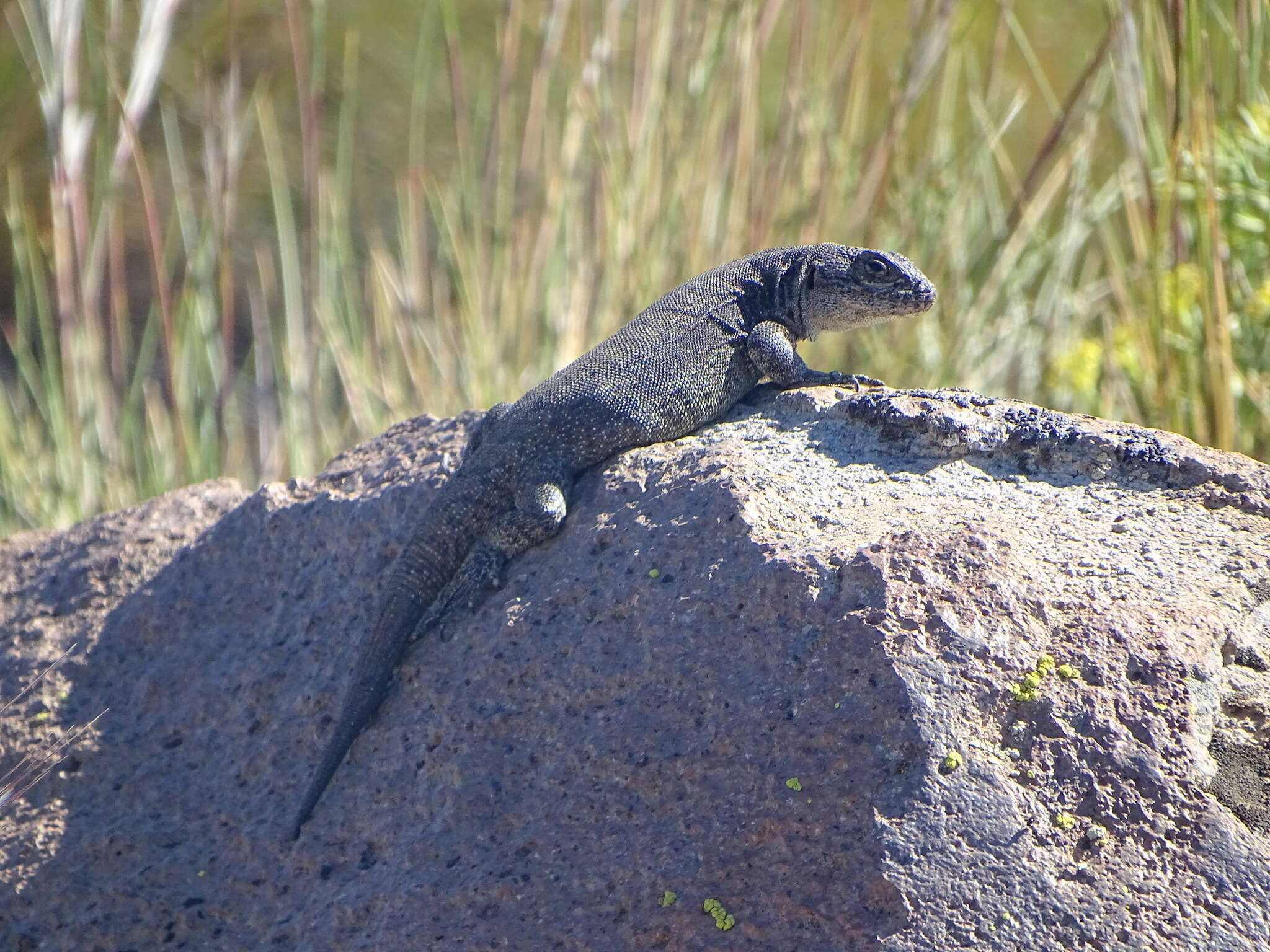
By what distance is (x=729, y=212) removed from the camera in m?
5.57

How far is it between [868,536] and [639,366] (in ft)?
3.67

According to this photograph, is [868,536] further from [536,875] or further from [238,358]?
[238,358]

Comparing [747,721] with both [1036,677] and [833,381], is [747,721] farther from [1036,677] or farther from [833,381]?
[833,381]

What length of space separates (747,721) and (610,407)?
1.25 m

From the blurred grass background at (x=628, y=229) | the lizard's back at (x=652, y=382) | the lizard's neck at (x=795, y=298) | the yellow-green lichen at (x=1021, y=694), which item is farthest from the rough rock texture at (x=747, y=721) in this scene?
the blurred grass background at (x=628, y=229)

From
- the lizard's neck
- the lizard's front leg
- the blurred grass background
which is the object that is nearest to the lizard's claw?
the lizard's front leg

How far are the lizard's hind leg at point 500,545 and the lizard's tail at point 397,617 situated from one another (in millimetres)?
42

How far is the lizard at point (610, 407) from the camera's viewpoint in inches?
123

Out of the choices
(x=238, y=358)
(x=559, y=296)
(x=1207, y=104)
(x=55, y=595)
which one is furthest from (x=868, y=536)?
(x=238, y=358)

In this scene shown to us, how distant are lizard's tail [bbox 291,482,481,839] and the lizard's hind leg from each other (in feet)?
0.14

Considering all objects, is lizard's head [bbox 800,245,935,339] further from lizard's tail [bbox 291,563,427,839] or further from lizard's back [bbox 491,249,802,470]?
lizard's tail [bbox 291,563,427,839]

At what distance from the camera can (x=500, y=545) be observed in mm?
3225

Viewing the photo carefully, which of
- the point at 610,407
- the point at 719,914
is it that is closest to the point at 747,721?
the point at 719,914

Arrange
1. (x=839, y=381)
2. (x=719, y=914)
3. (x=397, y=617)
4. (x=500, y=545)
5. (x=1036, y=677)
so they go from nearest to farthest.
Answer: (x=719, y=914), (x=1036, y=677), (x=397, y=617), (x=500, y=545), (x=839, y=381)
